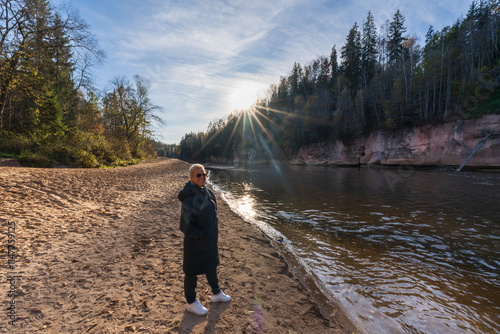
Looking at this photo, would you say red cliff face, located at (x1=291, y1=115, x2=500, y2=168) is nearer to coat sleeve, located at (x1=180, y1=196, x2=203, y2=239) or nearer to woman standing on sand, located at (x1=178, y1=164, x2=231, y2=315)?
woman standing on sand, located at (x1=178, y1=164, x2=231, y2=315)

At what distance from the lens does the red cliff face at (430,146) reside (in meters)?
28.0

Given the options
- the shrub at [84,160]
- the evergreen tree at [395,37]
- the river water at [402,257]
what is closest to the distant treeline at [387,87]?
the evergreen tree at [395,37]

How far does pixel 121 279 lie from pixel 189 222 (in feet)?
7.43

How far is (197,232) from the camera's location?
2.84m

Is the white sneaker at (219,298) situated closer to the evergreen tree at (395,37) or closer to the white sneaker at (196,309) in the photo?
the white sneaker at (196,309)

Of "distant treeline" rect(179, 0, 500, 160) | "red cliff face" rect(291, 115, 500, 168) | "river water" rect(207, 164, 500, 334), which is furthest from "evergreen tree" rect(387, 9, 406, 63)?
"river water" rect(207, 164, 500, 334)

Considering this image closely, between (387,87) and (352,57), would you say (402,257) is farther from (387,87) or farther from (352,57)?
(352,57)

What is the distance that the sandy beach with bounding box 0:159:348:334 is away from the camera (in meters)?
2.83

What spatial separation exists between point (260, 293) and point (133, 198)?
29.7 ft

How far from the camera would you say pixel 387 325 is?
11.3 feet

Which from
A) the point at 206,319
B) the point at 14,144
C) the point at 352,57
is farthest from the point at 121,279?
the point at 352,57

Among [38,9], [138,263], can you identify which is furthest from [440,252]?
[38,9]

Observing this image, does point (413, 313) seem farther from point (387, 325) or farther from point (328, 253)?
point (328, 253)

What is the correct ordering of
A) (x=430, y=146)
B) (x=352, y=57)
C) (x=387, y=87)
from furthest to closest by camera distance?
1. (x=352, y=57)
2. (x=387, y=87)
3. (x=430, y=146)
